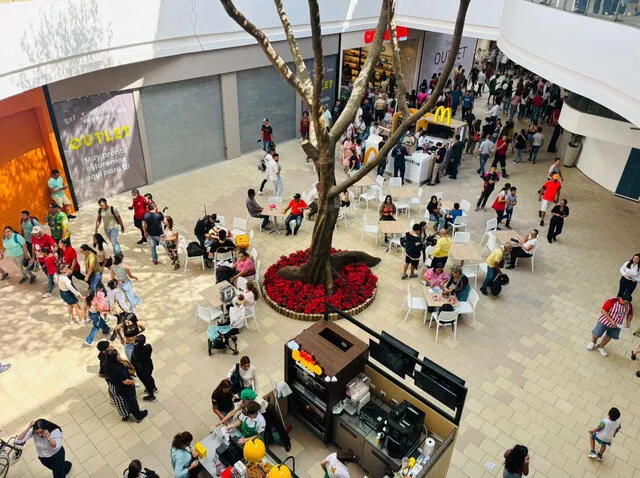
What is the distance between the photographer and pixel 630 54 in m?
9.30

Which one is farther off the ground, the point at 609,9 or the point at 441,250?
the point at 609,9

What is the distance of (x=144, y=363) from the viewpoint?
7.65 meters

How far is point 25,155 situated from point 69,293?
4.82m

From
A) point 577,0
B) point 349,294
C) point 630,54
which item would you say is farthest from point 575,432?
point 577,0

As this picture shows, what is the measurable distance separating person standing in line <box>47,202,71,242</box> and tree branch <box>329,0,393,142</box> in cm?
625

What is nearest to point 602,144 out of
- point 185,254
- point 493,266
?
point 493,266

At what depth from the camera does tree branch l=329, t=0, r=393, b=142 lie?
9492 millimetres

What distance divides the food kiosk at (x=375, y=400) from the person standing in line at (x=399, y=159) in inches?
365

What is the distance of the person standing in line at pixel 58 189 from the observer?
12.5m

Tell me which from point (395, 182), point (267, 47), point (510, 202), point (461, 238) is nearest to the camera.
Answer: point (267, 47)

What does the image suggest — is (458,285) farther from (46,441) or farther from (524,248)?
(46,441)

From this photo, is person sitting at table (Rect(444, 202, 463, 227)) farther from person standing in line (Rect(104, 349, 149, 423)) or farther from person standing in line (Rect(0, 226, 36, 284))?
person standing in line (Rect(0, 226, 36, 284))

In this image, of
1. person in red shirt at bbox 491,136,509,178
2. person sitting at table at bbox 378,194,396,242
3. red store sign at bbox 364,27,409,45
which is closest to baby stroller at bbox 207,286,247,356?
person sitting at table at bbox 378,194,396,242

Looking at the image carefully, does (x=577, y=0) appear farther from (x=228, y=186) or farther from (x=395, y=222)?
(x=228, y=186)
